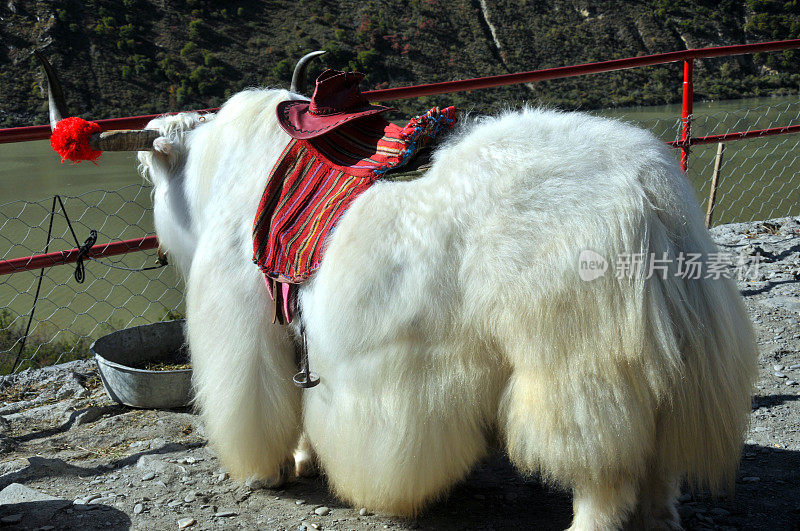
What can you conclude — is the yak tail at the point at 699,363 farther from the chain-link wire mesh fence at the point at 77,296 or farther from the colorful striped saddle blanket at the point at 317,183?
the chain-link wire mesh fence at the point at 77,296

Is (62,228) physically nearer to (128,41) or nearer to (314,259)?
(314,259)

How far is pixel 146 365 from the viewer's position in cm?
346

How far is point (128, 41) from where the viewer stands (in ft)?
88.9

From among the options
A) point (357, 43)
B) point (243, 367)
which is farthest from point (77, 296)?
point (357, 43)

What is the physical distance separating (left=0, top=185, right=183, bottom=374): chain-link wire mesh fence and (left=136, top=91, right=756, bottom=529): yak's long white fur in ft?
5.58

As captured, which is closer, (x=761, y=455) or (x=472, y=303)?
(x=472, y=303)

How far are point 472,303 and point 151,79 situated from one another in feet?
89.8

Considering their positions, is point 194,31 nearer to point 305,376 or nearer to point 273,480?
point 273,480

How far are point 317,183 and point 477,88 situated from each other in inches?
77.4

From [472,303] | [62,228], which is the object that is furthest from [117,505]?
[62,228]

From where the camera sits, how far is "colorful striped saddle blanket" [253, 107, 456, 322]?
193 cm

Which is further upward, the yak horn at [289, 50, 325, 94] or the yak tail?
the yak horn at [289, 50, 325, 94]

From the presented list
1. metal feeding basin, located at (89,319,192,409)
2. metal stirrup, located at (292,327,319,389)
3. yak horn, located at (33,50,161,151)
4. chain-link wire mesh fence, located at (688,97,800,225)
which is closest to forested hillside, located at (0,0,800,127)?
chain-link wire mesh fence, located at (688,97,800,225)

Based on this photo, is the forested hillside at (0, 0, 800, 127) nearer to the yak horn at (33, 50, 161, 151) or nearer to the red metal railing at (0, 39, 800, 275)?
the red metal railing at (0, 39, 800, 275)
